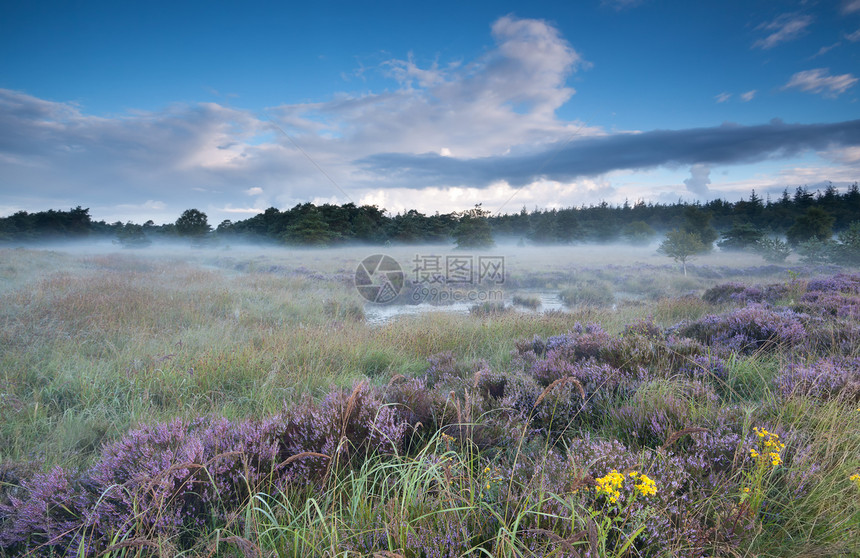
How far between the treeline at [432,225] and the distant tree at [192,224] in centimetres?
13

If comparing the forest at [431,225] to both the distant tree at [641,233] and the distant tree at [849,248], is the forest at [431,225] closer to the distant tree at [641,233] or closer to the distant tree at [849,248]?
the distant tree at [641,233]

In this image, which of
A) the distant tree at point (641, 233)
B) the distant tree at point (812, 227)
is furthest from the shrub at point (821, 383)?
the distant tree at point (641, 233)

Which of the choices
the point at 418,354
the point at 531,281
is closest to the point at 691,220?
the point at 531,281

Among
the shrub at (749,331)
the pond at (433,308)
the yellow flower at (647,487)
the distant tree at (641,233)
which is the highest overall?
the distant tree at (641,233)

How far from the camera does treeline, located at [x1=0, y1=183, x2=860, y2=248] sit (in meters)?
48.5

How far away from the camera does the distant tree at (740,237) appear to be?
38200 millimetres

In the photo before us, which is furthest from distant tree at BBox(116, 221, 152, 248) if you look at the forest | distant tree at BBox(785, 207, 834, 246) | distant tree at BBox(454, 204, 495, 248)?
distant tree at BBox(785, 207, 834, 246)

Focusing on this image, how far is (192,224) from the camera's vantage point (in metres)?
56.0

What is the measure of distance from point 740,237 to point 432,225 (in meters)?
43.0

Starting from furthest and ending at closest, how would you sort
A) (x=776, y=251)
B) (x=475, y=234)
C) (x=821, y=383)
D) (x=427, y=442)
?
(x=475, y=234) < (x=776, y=251) < (x=821, y=383) < (x=427, y=442)

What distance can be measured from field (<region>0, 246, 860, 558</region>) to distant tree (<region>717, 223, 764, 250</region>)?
137ft

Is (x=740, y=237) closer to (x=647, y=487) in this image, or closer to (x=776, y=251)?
(x=776, y=251)

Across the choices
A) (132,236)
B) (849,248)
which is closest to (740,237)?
(849,248)

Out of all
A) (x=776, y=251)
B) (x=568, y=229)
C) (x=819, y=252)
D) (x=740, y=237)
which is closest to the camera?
(x=819, y=252)
